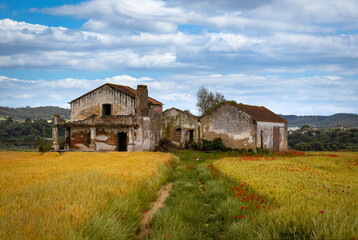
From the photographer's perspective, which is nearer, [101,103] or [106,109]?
[101,103]

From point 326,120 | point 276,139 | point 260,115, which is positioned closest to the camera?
point 260,115

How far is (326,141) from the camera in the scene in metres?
62.3

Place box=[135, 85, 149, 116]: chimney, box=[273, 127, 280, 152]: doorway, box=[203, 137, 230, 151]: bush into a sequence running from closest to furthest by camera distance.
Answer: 1. box=[135, 85, 149, 116]: chimney
2. box=[203, 137, 230, 151]: bush
3. box=[273, 127, 280, 152]: doorway

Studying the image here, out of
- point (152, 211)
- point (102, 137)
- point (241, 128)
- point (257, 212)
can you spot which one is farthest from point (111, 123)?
point (257, 212)

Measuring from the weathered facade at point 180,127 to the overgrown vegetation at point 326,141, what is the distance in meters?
30.2

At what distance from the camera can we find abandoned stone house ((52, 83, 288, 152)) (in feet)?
98.7

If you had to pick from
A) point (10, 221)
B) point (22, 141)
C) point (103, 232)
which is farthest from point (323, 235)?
point (22, 141)

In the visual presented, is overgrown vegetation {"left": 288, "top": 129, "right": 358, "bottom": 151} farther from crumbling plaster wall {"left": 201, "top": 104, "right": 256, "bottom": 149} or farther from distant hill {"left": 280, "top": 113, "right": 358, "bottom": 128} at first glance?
distant hill {"left": 280, "top": 113, "right": 358, "bottom": 128}

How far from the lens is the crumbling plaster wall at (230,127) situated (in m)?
32.2

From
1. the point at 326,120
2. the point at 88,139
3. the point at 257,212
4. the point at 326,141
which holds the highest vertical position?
the point at 326,120

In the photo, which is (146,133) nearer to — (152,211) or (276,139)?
(276,139)

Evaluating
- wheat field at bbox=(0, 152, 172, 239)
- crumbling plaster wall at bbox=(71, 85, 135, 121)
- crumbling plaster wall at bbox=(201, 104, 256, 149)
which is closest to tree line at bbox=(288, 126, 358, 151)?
crumbling plaster wall at bbox=(201, 104, 256, 149)

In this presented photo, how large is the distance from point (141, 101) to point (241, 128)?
39.1 feet

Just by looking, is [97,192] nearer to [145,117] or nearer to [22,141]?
[145,117]
